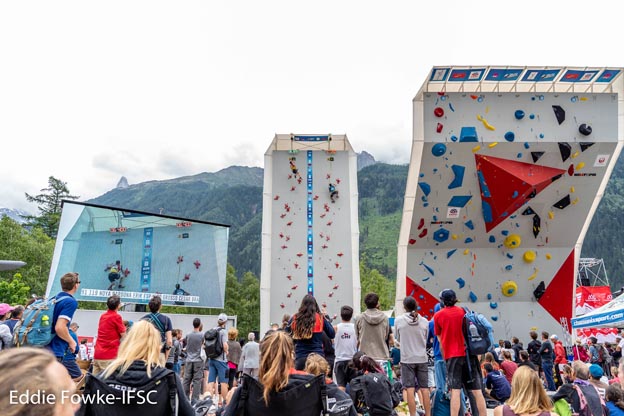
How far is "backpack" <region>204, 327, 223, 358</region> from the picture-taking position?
7.17 m

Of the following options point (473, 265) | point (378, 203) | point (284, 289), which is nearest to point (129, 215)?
point (284, 289)

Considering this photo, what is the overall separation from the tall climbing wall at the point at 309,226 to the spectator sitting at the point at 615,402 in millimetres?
9808

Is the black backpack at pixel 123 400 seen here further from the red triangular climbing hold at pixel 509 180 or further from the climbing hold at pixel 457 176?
the red triangular climbing hold at pixel 509 180

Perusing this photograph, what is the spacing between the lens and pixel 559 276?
14.5 metres

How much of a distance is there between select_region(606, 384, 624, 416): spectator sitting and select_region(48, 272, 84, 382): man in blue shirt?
5.07m

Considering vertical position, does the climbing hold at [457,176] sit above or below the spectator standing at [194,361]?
above

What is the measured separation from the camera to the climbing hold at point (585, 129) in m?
12.8

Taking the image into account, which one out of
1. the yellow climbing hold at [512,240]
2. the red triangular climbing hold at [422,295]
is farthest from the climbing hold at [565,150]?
the red triangular climbing hold at [422,295]

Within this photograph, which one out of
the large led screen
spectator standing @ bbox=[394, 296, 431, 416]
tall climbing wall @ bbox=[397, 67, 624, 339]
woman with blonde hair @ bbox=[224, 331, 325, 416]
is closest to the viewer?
woman with blonde hair @ bbox=[224, 331, 325, 416]

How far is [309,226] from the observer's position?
1471 centimetres

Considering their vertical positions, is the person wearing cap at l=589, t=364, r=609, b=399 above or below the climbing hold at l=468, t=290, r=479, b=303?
below

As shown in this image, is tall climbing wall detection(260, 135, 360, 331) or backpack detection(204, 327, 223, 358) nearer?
backpack detection(204, 327, 223, 358)

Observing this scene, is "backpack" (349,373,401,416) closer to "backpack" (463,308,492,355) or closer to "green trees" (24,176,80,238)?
"backpack" (463,308,492,355)

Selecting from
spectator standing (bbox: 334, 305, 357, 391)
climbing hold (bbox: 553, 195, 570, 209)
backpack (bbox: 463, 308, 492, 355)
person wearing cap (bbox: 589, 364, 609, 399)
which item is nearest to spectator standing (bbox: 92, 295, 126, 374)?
spectator standing (bbox: 334, 305, 357, 391)
